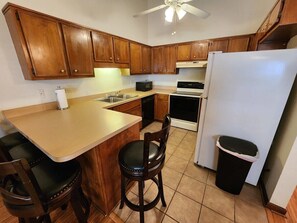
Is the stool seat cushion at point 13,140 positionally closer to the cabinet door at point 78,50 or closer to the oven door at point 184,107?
the cabinet door at point 78,50

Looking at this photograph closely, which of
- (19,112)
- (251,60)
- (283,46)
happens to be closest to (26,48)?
(19,112)

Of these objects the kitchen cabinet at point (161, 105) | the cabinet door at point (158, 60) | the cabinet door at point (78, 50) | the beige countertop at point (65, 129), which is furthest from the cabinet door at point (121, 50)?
the beige countertop at point (65, 129)

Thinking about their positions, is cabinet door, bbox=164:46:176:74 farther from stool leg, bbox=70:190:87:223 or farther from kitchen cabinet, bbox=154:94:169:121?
stool leg, bbox=70:190:87:223

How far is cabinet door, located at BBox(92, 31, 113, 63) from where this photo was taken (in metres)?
2.12

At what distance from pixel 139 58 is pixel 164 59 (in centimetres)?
79

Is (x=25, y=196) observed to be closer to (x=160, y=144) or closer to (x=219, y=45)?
(x=160, y=144)

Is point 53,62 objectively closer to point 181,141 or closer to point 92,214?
point 92,214

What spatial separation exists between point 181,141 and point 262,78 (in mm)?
1822

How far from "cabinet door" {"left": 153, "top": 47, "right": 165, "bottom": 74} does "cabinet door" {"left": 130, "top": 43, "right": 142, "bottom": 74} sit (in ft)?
2.10

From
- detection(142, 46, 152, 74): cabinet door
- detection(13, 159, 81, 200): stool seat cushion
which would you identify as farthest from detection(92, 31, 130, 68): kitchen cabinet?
detection(13, 159, 81, 200): stool seat cushion

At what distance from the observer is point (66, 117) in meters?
1.58

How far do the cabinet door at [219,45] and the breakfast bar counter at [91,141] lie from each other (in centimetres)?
271

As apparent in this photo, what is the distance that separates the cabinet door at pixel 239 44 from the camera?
261cm

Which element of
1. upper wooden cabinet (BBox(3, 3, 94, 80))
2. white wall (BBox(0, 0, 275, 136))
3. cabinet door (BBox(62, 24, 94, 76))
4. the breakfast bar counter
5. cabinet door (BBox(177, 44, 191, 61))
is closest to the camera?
the breakfast bar counter
